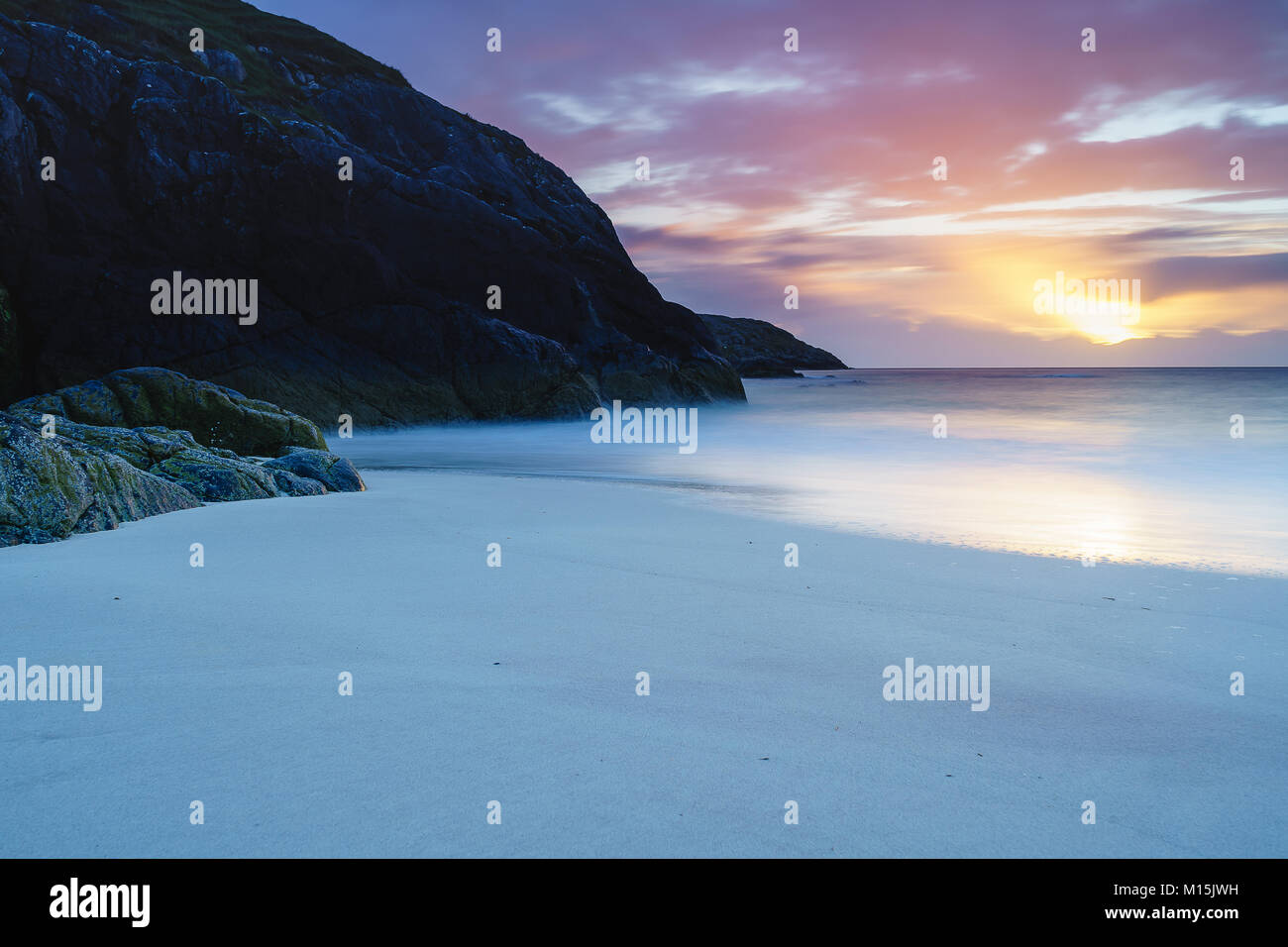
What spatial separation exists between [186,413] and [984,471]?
14.7 metres

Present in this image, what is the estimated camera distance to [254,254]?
33.6 m

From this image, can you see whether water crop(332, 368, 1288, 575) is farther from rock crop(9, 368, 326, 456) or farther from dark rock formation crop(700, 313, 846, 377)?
dark rock formation crop(700, 313, 846, 377)

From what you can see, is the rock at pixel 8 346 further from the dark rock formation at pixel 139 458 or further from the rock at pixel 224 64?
the dark rock formation at pixel 139 458

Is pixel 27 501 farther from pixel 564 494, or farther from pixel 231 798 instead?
pixel 564 494

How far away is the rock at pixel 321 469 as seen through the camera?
39.9ft

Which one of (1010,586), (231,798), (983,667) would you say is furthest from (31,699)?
(1010,586)

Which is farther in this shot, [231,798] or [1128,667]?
[1128,667]

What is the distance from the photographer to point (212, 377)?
2892 cm

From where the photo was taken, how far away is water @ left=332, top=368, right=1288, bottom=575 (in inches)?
366

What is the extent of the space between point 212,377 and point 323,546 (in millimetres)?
24840

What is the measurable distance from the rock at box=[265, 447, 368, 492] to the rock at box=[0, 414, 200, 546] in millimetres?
3391

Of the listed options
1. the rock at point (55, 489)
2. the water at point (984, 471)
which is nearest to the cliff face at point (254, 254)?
the water at point (984, 471)
